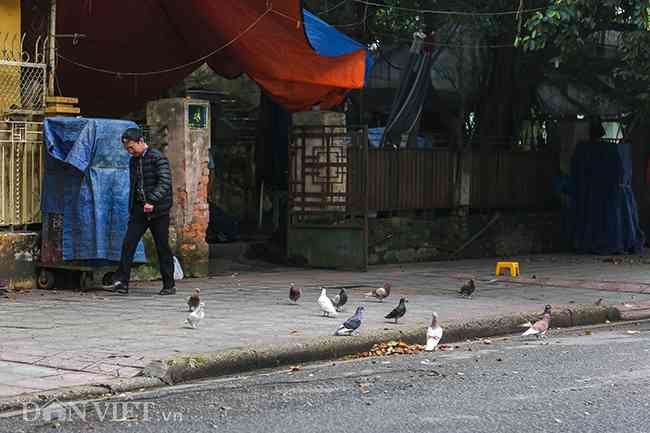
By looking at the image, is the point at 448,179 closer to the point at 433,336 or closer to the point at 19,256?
the point at 19,256

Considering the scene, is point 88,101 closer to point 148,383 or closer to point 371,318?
point 371,318

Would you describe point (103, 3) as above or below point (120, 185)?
above

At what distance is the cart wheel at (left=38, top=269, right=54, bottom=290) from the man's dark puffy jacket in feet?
4.43

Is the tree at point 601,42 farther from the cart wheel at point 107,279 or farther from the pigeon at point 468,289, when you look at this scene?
the cart wheel at point 107,279

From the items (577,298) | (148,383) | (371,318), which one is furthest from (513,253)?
(148,383)

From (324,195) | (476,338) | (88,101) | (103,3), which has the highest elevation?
(103,3)

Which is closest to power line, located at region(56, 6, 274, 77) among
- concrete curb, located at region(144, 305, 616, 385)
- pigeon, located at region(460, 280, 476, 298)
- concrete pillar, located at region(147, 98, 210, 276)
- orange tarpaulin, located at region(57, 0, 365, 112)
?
orange tarpaulin, located at region(57, 0, 365, 112)

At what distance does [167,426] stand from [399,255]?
11621 millimetres

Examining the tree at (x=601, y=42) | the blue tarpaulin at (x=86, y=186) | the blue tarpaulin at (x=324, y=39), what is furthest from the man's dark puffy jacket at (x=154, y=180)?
the tree at (x=601, y=42)

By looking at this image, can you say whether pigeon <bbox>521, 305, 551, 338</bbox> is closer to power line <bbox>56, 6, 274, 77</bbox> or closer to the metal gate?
the metal gate

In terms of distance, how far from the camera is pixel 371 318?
1078cm

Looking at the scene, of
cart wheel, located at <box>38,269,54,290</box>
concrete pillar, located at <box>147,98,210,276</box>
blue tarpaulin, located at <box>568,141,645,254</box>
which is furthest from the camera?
blue tarpaulin, located at <box>568,141,645,254</box>

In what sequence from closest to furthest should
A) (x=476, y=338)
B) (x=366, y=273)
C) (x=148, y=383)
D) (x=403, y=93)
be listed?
(x=148, y=383) → (x=476, y=338) → (x=366, y=273) → (x=403, y=93)

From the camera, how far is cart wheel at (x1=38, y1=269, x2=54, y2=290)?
12.8 meters
